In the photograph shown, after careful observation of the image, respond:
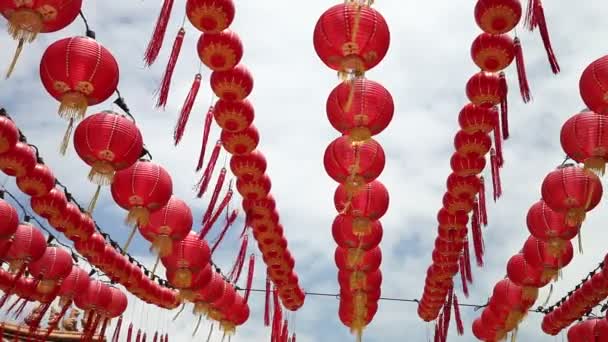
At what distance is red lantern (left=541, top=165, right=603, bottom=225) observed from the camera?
18.1 feet

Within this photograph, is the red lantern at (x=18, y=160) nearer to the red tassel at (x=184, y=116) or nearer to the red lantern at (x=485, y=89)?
the red tassel at (x=184, y=116)

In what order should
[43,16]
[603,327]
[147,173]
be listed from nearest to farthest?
[43,16], [147,173], [603,327]

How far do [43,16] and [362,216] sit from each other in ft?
11.8

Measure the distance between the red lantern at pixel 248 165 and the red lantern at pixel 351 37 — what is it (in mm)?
2930

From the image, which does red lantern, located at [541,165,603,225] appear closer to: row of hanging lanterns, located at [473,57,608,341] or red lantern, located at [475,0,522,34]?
row of hanging lanterns, located at [473,57,608,341]

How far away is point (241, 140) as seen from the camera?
6863 mm

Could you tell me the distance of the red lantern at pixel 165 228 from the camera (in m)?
6.07

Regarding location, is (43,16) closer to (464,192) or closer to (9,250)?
(9,250)

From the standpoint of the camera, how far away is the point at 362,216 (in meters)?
6.25

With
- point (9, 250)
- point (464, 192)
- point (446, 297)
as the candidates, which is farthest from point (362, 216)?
point (446, 297)

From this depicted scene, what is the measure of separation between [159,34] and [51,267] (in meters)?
5.00

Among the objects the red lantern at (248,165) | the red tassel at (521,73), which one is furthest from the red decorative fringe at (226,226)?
the red tassel at (521,73)

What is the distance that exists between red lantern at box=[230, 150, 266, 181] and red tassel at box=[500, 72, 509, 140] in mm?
2953

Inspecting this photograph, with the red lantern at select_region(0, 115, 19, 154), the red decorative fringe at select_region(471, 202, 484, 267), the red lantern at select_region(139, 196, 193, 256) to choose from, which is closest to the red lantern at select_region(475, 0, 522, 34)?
the red decorative fringe at select_region(471, 202, 484, 267)
